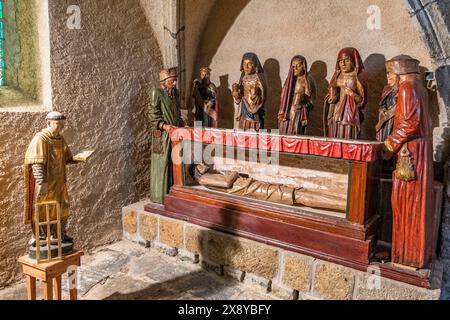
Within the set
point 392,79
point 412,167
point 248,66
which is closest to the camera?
point 412,167

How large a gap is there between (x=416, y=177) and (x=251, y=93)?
1.96 metres

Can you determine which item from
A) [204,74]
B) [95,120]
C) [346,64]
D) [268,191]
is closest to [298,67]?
[346,64]

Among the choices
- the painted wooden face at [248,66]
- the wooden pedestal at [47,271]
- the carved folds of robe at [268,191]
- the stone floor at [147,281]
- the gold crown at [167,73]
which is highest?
the painted wooden face at [248,66]

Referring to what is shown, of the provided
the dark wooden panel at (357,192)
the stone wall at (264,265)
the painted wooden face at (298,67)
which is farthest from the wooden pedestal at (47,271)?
the painted wooden face at (298,67)

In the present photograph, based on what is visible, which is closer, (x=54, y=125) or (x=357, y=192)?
(x=54, y=125)

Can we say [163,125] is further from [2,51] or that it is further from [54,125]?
[2,51]

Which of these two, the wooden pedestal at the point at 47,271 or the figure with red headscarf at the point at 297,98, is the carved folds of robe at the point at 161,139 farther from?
the wooden pedestal at the point at 47,271

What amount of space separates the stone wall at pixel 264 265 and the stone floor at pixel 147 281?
111mm

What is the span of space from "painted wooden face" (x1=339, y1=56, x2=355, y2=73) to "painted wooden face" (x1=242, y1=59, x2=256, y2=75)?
97 centimetres

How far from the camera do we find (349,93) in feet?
11.8

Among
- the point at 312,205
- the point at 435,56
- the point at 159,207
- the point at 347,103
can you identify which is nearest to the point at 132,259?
the point at 159,207

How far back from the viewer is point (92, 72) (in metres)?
4.16

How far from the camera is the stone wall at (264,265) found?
3000 mm
